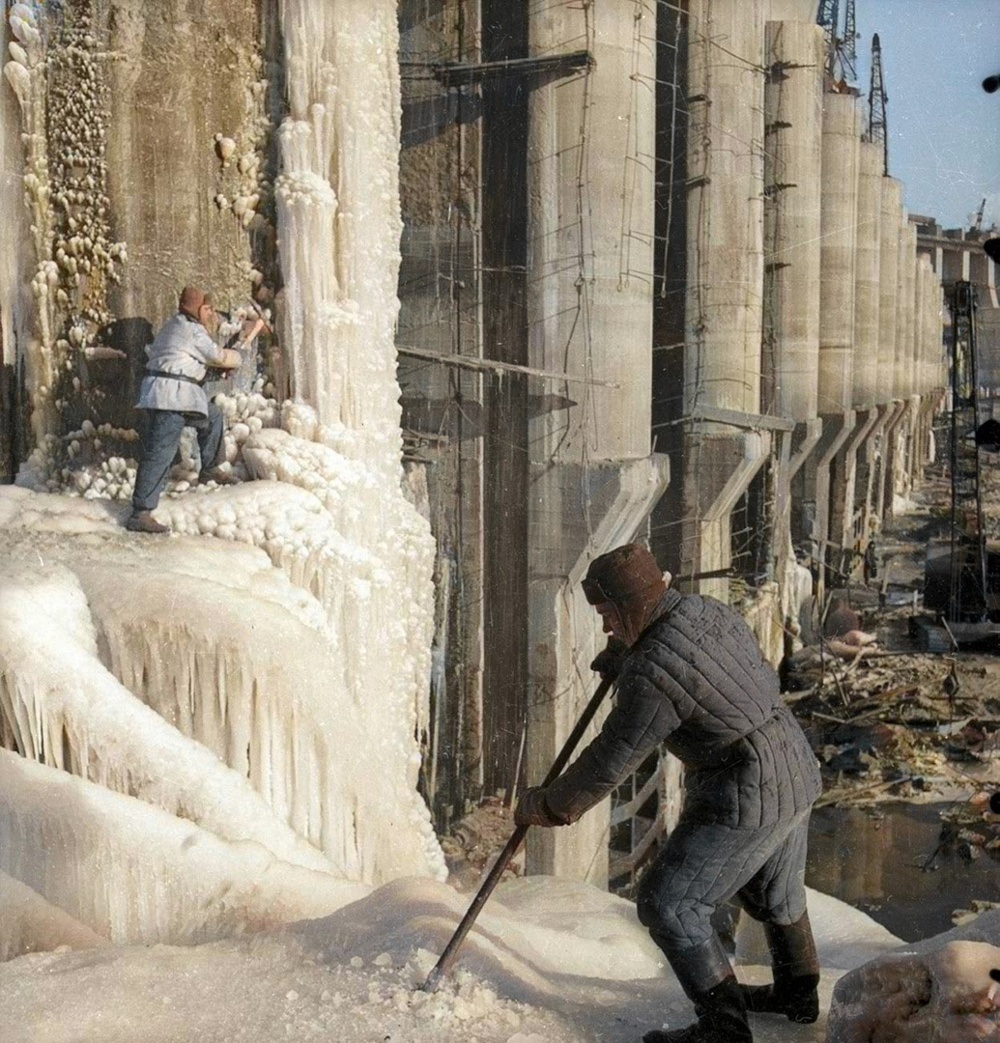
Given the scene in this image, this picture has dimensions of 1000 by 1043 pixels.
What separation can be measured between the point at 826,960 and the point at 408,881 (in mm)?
1054

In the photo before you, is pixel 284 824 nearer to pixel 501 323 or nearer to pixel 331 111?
pixel 501 323

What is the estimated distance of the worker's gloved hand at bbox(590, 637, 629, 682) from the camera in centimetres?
227

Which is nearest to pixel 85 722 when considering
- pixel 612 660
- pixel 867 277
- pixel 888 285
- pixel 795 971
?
pixel 612 660

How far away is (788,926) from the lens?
2297mm

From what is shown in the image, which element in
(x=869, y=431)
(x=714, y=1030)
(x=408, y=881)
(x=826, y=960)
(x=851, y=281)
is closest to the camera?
(x=714, y=1030)

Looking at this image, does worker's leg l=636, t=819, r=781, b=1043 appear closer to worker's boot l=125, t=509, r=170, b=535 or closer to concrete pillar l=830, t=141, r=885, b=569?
worker's boot l=125, t=509, r=170, b=535

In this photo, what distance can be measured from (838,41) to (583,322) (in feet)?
3.85

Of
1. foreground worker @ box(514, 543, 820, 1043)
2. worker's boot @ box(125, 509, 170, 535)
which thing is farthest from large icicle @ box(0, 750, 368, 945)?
foreground worker @ box(514, 543, 820, 1043)

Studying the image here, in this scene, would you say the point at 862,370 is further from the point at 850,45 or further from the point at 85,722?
the point at 85,722

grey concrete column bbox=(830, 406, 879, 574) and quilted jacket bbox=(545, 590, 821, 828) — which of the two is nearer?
quilted jacket bbox=(545, 590, 821, 828)

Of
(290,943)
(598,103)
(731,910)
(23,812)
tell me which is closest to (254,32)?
(598,103)

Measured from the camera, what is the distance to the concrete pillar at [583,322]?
3088 mm

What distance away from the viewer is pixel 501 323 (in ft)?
10.3

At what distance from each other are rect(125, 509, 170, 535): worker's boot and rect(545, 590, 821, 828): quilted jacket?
1307mm
